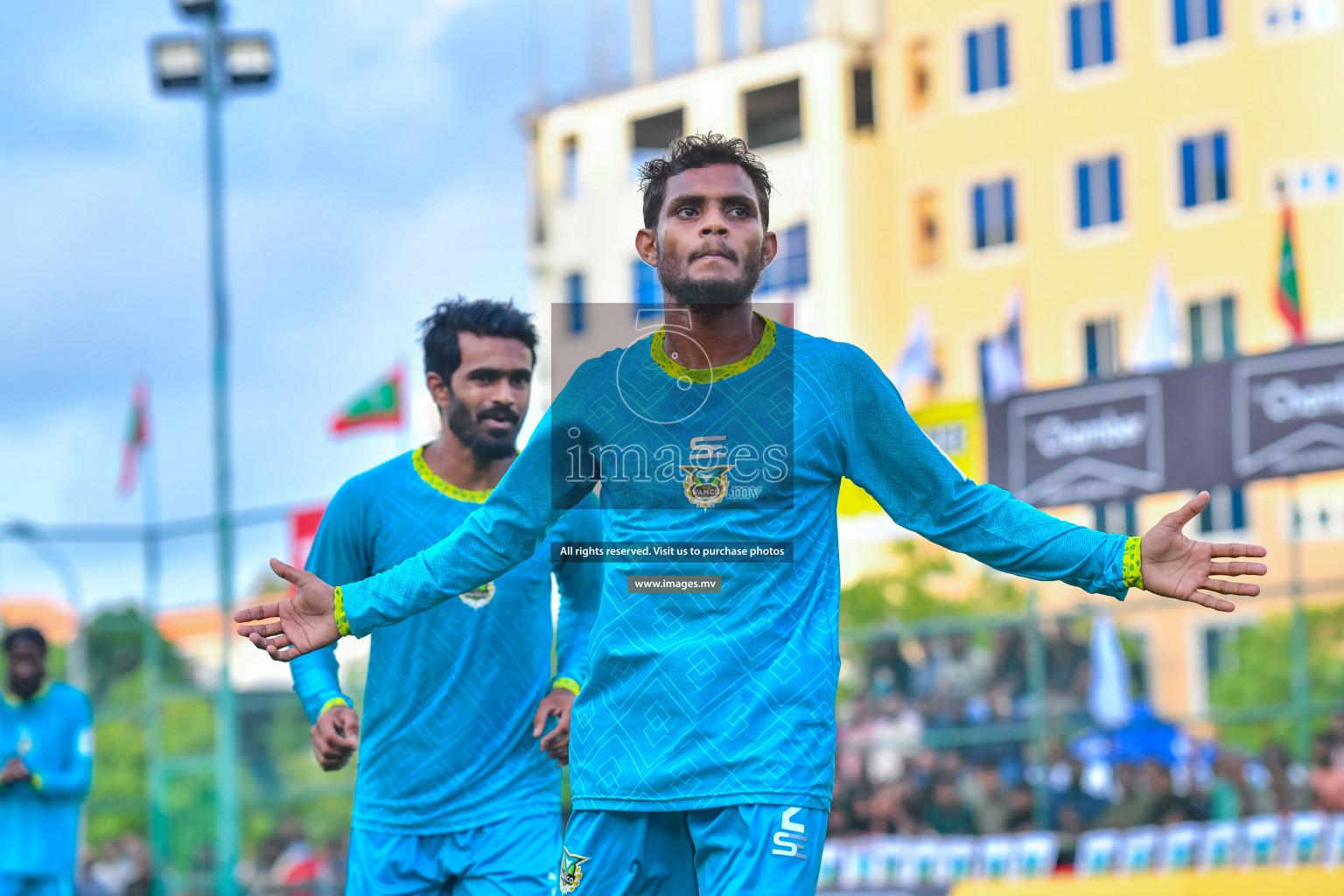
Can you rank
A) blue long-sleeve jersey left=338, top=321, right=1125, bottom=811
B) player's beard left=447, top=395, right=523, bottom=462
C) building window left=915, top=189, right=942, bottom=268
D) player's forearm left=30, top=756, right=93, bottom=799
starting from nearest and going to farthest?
blue long-sleeve jersey left=338, top=321, right=1125, bottom=811 → player's beard left=447, top=395, right=523, bottom=462 → player's forearm left=30, top=756, right=93, bottom=799 → building window left=915, top=189, right=942, bottom=268

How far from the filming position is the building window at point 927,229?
152ft

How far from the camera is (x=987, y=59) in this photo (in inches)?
1770

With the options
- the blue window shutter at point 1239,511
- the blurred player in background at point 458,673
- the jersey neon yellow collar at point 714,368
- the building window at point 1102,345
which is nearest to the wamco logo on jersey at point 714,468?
the jersey neon yellow collar at point 714,368

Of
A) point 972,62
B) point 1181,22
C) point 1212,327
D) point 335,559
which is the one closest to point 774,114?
point 972,62

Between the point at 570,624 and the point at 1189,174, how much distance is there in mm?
36936

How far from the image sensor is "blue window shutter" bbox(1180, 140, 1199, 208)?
135 feet

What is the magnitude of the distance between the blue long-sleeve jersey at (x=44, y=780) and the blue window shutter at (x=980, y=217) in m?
36.3

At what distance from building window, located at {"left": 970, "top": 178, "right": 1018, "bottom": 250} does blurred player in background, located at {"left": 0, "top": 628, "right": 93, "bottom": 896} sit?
35862 millimetres

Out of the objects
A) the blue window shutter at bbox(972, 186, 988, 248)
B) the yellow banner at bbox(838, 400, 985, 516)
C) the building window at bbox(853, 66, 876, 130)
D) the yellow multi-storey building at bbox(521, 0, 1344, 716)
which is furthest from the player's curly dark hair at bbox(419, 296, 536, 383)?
the building window at bbox(853, 66, 876, 130)

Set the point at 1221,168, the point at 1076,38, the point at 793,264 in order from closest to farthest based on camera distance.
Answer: the point at 1221,168
the point at 1076,38
the point at 793,264

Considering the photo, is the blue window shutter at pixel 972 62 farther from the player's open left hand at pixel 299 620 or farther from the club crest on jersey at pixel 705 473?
the player's open left hand at pixel 299 620

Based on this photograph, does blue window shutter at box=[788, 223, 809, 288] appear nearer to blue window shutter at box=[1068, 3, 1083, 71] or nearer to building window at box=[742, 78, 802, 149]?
building window at box=[742, 78, 802, 149]

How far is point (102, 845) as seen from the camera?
1112 inches

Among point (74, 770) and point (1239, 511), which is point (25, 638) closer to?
point (74, 770)
